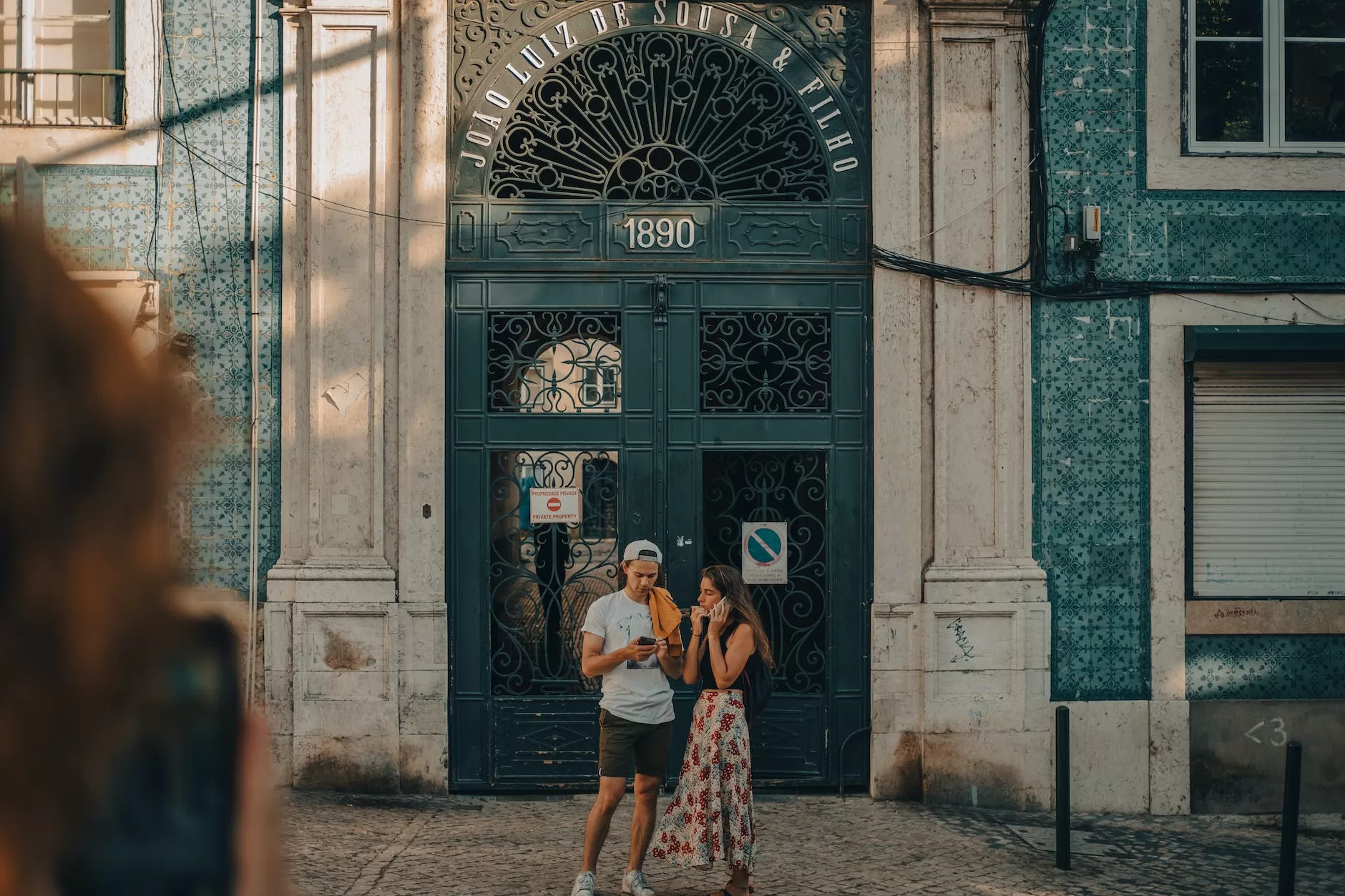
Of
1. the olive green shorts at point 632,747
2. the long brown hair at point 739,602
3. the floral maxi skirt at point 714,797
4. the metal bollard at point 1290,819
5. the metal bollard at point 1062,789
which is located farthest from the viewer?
the metal bollard at point 1062,789

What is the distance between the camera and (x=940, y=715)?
9.50 m

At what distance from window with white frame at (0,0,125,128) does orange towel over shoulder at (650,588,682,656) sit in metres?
5.09

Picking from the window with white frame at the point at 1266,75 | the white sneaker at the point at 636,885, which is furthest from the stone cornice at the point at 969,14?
the white sneaker at the point at 636,885

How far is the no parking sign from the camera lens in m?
9.74

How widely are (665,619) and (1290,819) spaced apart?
3.12 m

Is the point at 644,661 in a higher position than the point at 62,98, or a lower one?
lower

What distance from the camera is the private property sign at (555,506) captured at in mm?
9711

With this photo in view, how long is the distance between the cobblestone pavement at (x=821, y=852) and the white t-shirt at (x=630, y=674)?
0.95 meters

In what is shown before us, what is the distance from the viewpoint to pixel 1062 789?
25.7ft

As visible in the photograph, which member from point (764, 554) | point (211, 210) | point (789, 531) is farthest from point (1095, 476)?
point (211, 210)

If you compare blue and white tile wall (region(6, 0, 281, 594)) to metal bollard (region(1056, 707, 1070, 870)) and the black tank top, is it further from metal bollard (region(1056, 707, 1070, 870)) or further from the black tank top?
metal bollard (region(1056, 707, 1070, 870))

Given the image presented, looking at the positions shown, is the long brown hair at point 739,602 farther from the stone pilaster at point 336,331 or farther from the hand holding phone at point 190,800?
the hand holding phone at point 190,800

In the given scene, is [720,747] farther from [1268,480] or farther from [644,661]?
[1268,480]

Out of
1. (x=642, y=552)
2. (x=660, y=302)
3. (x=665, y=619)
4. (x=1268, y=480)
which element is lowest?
(x=665, y=619)
